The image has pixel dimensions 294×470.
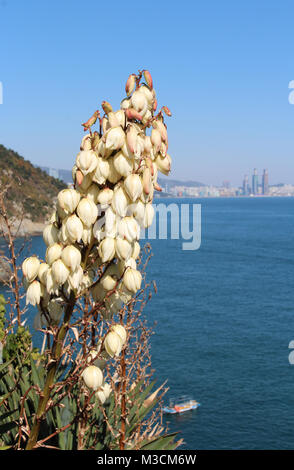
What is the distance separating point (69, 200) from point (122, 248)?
25 centimetres

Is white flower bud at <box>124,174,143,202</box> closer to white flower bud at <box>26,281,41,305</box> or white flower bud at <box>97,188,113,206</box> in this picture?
white flower bud at <box>97,188,113,206</box>

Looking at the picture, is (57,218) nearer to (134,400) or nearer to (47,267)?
(47,267)

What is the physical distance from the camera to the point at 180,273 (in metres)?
50.8

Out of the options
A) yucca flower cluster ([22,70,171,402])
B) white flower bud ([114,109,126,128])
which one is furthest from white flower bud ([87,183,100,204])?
white flower bud ([114,109,126,128])

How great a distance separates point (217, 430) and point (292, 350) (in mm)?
8943

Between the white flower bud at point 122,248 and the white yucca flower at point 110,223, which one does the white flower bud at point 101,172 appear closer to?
the white yucca flower at point 110,223

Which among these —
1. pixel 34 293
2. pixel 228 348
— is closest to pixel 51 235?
pixel 34 293

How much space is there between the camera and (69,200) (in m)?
1.77

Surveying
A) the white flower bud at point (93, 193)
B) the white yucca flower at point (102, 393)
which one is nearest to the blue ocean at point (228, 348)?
the white yucca flower at point (102, 393)

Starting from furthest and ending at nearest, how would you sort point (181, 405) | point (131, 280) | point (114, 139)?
point (181, 405) → point (131, 280) → point (114, 139)

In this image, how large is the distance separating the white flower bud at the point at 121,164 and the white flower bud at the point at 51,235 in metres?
0.34

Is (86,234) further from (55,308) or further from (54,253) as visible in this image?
(55,308)

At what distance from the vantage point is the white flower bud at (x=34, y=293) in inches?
72.7

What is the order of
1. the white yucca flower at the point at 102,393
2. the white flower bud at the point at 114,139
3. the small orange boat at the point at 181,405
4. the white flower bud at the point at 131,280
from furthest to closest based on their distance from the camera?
1. the small orange boat at the point at 181,405
2. the white yucca flower at the point at 102,393
3. the white flower bud at the point at 131,280
4. the white flower bud at the point at 114,139
